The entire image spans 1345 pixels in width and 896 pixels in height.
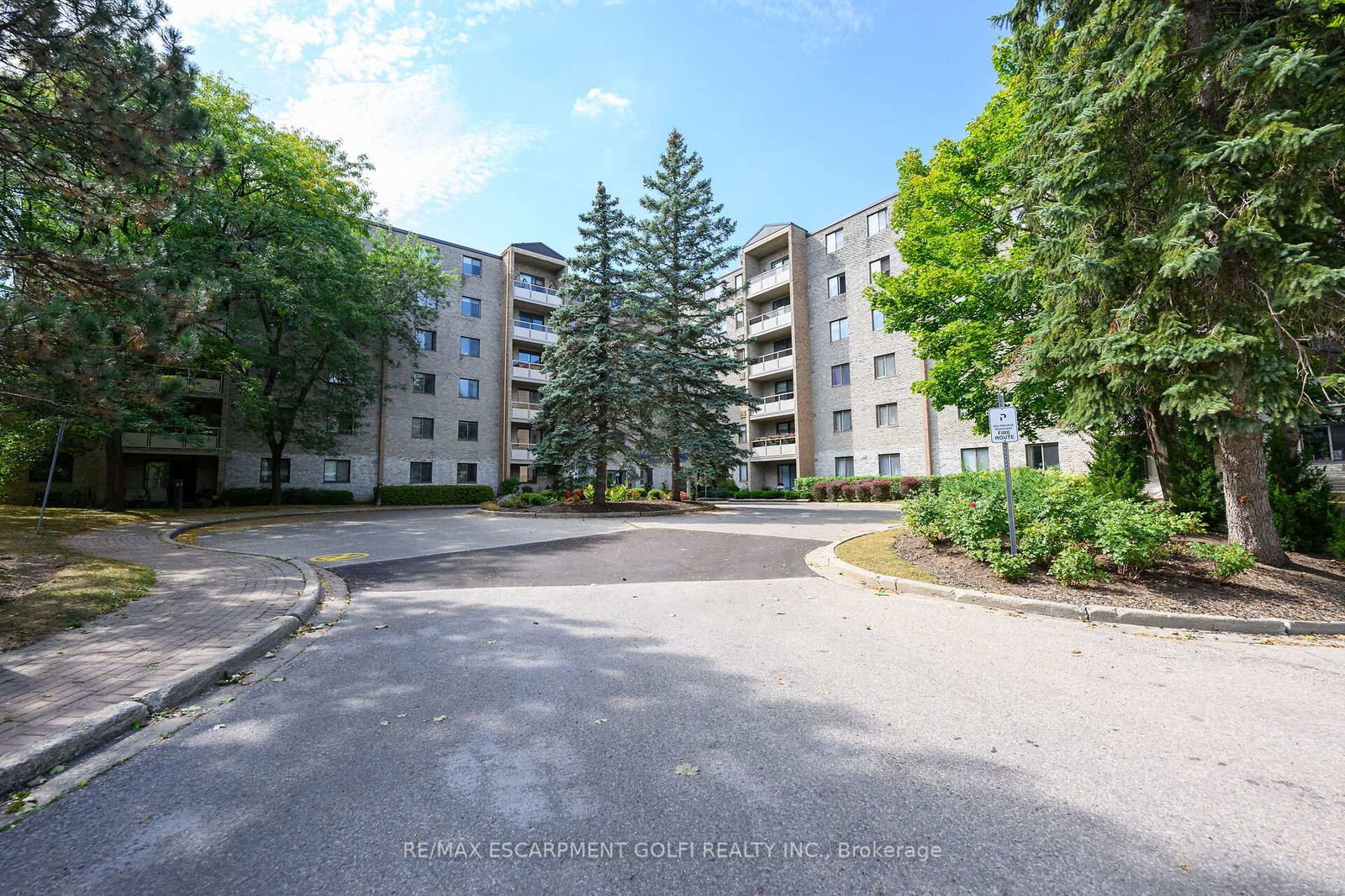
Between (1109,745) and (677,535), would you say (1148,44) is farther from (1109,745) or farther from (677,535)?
(677,535)

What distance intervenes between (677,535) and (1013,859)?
1209cm

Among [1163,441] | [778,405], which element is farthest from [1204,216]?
[778,405]

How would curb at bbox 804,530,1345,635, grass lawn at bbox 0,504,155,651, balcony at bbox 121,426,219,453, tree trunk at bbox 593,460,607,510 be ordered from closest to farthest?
grass lawn at bbox 0,504,155,651 → curb at bbox 804,530,1345,635 → tree trunk at bbox 593,460,607,510 → balcony at bbox 121,426,219,453

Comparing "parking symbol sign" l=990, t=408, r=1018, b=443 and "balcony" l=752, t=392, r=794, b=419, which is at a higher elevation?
"balcony" l=752, t=392, r=794, b=419

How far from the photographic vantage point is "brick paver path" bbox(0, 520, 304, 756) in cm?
358

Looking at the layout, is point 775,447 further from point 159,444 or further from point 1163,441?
point 159,444

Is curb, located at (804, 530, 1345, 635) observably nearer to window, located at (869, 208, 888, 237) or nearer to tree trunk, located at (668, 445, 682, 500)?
tree trunk, located at (668, 445, 682, 500)

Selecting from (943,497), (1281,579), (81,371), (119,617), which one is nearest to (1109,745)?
(1281,579)

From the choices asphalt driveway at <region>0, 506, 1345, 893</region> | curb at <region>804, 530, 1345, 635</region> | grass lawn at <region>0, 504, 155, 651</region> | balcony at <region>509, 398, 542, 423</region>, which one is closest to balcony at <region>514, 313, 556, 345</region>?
balcony at <region>509, 398, 542, 423</region>

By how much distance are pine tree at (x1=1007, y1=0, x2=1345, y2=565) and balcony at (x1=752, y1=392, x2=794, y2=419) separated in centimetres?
2561

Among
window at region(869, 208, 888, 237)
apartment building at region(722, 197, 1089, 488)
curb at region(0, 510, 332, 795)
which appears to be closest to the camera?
curb at region(0, 510, 332, 795)

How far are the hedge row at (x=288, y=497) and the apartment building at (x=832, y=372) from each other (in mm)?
22050

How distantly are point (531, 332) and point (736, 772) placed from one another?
36.0 meters

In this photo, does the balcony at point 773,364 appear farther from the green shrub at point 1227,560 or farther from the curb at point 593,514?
the green shrub at point 1227,560
